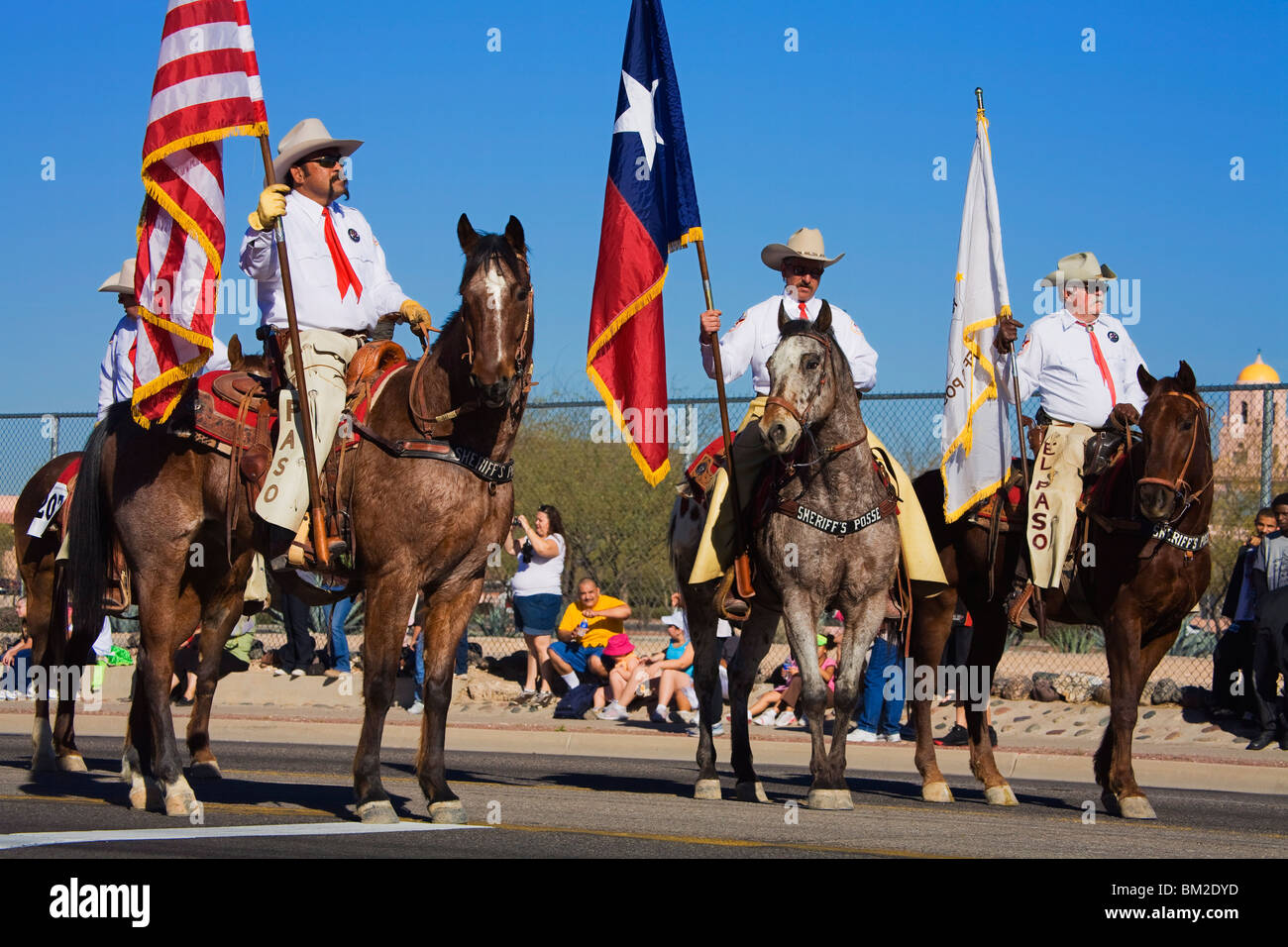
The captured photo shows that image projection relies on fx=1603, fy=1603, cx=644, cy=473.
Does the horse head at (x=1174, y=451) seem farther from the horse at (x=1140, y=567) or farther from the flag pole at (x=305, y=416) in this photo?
the flag pole at (x=305, y=416)

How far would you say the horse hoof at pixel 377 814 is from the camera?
851 cm

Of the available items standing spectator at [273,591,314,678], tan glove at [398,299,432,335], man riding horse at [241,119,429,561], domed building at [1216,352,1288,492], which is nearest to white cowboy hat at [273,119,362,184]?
man riding horse at [241,119,429,561]

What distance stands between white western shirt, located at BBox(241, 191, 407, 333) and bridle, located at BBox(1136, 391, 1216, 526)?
16.7 ft

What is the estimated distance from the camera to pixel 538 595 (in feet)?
60.9

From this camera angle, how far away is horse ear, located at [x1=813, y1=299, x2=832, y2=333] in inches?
398

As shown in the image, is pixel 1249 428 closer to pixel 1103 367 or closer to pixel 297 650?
pixel 1103 367

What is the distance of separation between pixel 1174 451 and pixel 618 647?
28.5 feet

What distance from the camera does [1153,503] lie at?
1052 cm

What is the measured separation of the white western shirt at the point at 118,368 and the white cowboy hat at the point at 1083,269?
7.29m

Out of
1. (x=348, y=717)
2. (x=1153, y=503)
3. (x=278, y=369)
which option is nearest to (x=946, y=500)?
(x=1153, y=503)

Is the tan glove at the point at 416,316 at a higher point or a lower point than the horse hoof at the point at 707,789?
higher

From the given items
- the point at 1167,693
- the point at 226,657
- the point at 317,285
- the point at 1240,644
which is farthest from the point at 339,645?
the point at 317,285

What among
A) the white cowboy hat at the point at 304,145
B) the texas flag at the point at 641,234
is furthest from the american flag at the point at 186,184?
the texas flag at the point at 641,234
